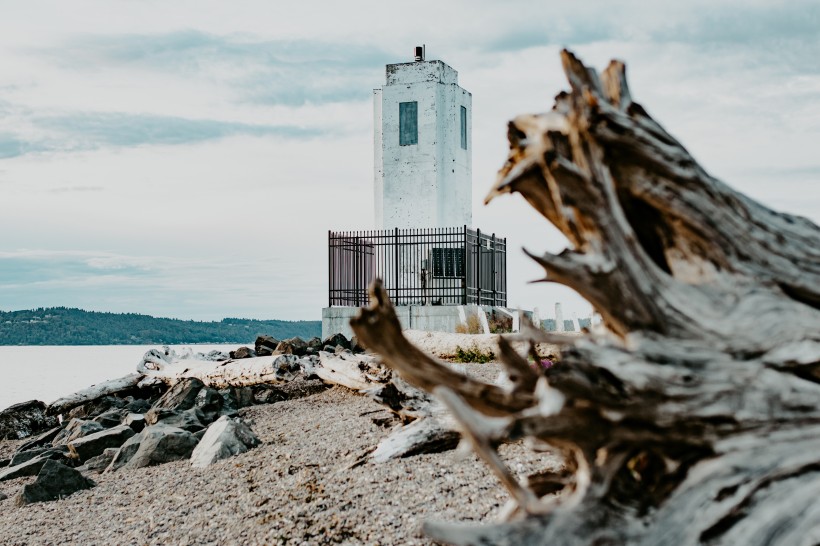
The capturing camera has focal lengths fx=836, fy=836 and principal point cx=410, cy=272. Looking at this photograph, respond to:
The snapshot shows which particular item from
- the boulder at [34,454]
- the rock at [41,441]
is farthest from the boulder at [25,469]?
the rock at [41,441]

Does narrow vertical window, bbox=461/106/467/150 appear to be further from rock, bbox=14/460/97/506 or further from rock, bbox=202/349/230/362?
rock, bbox=14/460/97/506

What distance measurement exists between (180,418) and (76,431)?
2420 millimetres

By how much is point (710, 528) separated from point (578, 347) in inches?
36.6

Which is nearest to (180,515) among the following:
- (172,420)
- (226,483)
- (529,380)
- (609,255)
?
(226,483)

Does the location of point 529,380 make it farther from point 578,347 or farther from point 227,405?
point 227,405

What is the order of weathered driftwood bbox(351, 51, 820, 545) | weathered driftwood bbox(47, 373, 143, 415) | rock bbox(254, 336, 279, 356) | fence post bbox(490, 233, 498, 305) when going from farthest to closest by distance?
fence post bbox(490, 233, 498, 305) < rock bbox(254, 336, 279, 356) < weathered driftwood bbox(47, 373, 143, 415) < weathered driftwood bbox(351, 51, 820, 545)

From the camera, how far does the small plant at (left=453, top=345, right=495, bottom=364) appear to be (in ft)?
51.2

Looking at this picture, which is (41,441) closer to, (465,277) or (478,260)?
(465,277)

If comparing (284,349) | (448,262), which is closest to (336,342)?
(284,349)

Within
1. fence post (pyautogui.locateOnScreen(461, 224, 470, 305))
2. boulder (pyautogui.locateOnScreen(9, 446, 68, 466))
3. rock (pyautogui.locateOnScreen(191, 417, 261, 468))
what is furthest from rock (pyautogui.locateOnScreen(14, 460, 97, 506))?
fence post (pyautogui.locateOnScreen(461, 224, 470, 305))

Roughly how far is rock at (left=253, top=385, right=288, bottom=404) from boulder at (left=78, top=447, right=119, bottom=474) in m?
3.04

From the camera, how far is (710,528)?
11.1 ft

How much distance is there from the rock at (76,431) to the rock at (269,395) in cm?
251

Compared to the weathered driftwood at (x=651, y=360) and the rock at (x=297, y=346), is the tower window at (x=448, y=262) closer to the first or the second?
the rock at (x=297, y=346)
